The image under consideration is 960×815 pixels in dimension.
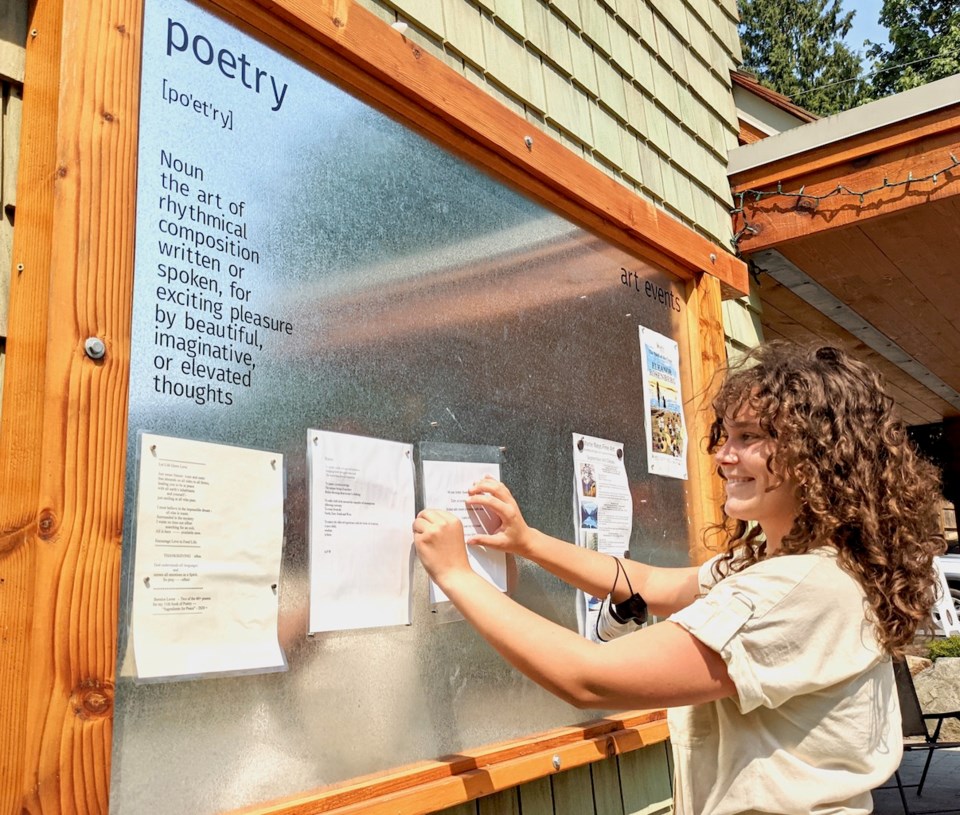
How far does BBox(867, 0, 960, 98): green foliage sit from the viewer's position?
2136cm

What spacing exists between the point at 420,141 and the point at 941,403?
8.22 m

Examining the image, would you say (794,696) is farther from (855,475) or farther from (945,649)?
(945,649)

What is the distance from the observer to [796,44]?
26.4 m

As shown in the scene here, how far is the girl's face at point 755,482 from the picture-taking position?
163cm

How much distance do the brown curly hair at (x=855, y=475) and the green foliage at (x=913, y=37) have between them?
21973 millimetres

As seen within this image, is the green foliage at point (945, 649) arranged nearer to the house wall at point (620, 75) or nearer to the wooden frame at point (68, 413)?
the house wall at point (620, 75)

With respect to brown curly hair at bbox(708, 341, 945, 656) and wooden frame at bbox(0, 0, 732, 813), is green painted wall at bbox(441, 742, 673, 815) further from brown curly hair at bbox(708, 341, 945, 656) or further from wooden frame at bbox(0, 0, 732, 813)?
brown curly hair at bbox(708, 341, 945, 656)

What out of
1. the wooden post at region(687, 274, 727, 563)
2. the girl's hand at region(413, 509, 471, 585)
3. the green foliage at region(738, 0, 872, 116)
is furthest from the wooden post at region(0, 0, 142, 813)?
the green foliage at region(738, 0, 872, 116)

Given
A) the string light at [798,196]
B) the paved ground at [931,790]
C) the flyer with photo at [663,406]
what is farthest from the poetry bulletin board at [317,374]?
the paved ground at [931,790]

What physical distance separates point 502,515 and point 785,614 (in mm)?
581

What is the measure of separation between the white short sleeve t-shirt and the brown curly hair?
1.7 inches

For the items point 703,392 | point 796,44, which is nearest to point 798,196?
point 703,392

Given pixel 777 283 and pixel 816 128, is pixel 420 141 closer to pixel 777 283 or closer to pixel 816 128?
pixel 816 128

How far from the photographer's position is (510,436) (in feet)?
6.39
